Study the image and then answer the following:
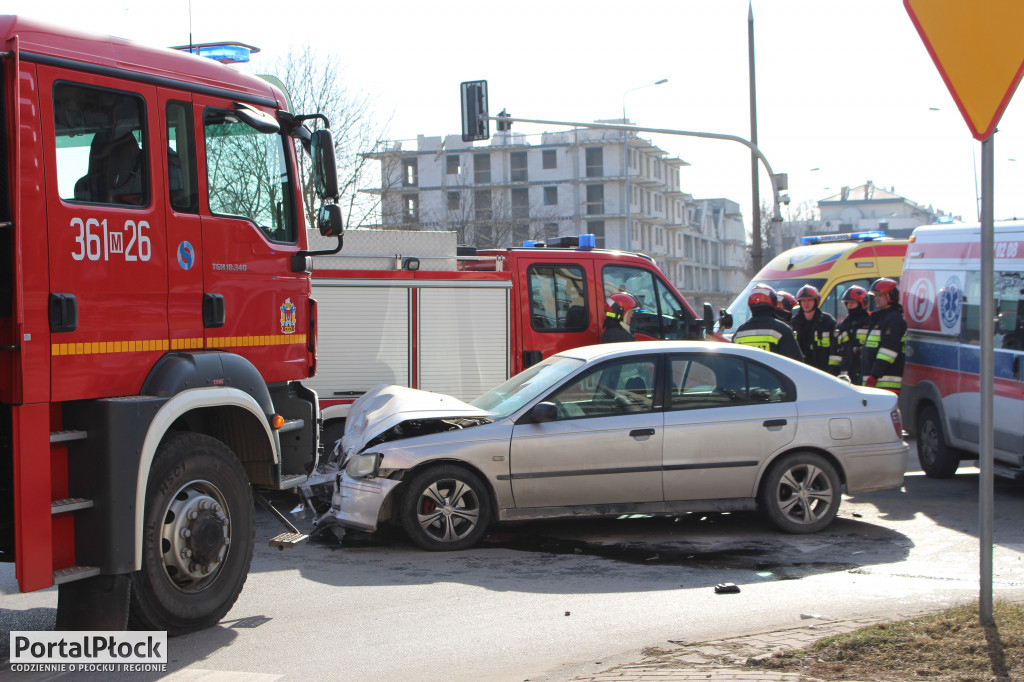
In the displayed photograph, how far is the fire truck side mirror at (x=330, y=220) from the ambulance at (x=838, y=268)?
10688mm

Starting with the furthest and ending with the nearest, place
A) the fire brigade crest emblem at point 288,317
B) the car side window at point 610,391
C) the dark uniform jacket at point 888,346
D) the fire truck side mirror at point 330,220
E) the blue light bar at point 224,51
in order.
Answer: the dark uniform jacket at point 888,346 < the car side window at point 610,391 < the blue light bar at point 224,51 < the fire truck side mirror at point 330,220 < the fire brigade crest emblem at point 288,317

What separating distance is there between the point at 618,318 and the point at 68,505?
671 cm

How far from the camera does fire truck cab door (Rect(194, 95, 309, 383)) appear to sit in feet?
18.7

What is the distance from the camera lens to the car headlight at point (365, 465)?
24.3 feet

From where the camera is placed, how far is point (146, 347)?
5258 mm

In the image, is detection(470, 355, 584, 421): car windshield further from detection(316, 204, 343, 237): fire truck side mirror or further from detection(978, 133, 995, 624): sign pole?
detection(978, 133, 995, 624): sign pole

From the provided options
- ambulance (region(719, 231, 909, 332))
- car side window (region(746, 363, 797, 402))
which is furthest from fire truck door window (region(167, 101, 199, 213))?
ambulance (region(719, 231, 909, 332))

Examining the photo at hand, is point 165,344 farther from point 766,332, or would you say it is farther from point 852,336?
point 852,336

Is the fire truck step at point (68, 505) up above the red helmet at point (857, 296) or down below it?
below

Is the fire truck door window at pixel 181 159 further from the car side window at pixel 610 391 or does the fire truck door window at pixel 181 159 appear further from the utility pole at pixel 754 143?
the utility pole at pixel 754 143

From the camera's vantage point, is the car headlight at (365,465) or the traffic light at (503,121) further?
the traffic light at (503,121)

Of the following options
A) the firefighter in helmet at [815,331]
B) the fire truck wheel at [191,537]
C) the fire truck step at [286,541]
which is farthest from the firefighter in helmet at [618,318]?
the fire truck wheel at [191,537]

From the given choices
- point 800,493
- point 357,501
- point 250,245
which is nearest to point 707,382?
point 800,493

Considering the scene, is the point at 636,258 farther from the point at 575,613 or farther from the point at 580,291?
the point at 575,613
